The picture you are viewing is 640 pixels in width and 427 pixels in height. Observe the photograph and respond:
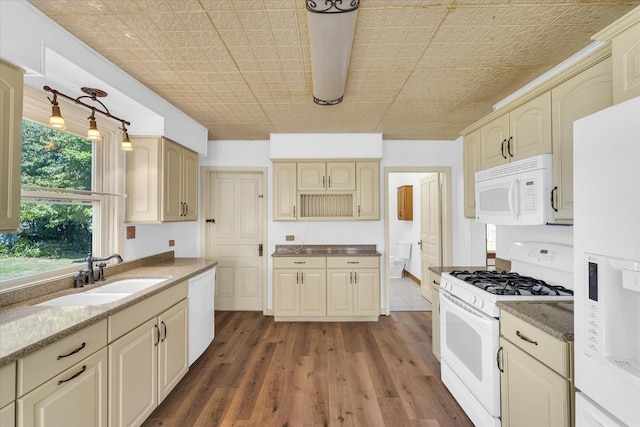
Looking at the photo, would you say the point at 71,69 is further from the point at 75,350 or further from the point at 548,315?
the point at 548,315

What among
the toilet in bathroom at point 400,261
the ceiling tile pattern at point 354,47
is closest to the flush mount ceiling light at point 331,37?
the ceiling tile pattern at point 354,47

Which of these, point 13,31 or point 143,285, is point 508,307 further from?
point 13,31

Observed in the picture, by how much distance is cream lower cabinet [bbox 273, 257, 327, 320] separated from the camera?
3701 millimetres

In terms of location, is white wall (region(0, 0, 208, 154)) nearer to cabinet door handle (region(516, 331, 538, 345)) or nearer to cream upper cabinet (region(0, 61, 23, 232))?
cream upper cabinet (region(0, 61, 23, 232))

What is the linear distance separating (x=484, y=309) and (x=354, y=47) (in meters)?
1.84

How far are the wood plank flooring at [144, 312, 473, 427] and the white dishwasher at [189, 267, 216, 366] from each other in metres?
0.19

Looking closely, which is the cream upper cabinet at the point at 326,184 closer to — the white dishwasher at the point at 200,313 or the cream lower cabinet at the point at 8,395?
the white dishwasher at the point at 200,313

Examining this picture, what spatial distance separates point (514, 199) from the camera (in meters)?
1.89

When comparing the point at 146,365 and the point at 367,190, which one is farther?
the point at 367,190

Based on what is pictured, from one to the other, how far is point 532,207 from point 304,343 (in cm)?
251

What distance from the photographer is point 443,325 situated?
2.38 meters

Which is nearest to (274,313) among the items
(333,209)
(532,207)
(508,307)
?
(333,209)

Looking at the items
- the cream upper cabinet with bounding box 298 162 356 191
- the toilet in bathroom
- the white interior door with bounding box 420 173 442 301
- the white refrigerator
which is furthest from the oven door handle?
the toilet in bathroom

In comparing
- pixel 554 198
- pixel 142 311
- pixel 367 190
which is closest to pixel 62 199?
pixel 142 311
